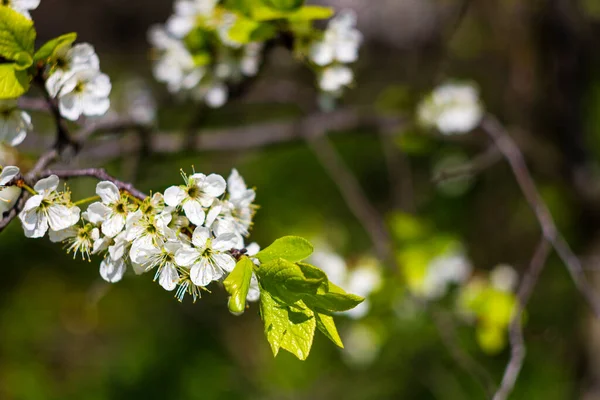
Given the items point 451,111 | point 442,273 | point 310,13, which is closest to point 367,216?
point 442,273

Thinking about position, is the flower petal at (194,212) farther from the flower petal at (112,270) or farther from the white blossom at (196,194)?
the flower petal at (112,270)

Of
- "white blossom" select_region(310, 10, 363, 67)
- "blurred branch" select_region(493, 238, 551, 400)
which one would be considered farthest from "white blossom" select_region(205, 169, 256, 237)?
"blurred branch" select_region(493, 238, 551, 400)

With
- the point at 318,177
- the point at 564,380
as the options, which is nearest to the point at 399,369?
the point at 564,380

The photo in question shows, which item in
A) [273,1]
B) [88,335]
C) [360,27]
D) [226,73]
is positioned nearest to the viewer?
[273,1]

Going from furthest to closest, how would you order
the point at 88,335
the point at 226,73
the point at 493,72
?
the point at 88,335 < the point at 493,72 < the point at 226,73

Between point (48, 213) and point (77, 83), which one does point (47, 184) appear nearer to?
point (48, 213)

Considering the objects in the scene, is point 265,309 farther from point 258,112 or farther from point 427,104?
point 258,112
